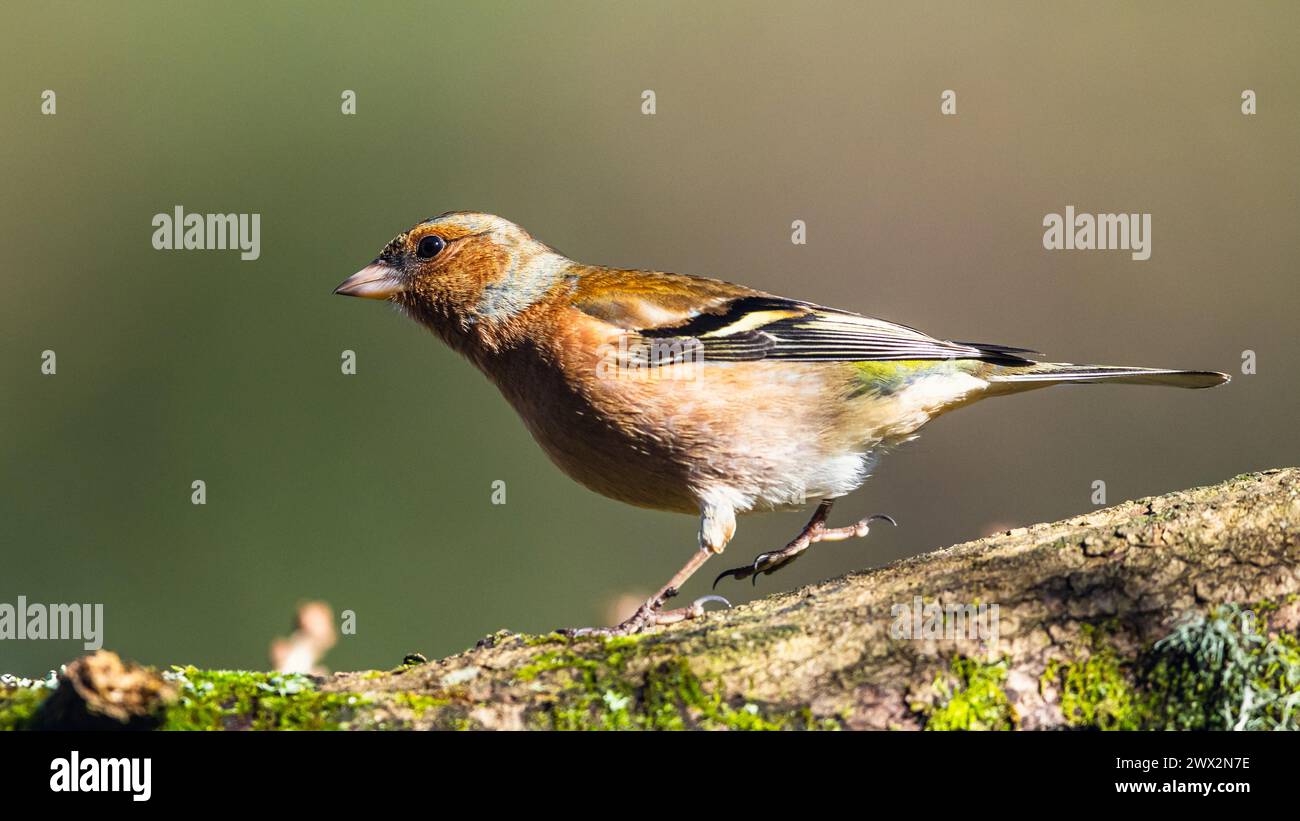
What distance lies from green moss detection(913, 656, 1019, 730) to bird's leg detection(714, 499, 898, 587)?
2.31 metres

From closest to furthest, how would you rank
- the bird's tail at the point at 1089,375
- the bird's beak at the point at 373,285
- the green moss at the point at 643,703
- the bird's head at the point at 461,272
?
1. the green moss at the point at 643,703
2. the bird's tail at the point at 1089,375
3. the bird's head at the point at 461,272
4. the bird's beak at the point at 373,285

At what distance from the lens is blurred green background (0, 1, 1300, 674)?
896cm

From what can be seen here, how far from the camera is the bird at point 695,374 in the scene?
5.11m

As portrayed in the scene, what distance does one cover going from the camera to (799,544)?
18.0 feet

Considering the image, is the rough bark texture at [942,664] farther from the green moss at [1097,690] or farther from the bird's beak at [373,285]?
the bird's beak at [373,285]

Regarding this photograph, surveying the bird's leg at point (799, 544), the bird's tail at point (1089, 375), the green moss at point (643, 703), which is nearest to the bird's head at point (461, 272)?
the bird's leg at point (799, 544)

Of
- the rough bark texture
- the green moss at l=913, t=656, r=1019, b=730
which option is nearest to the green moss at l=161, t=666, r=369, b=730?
the rough bark texture

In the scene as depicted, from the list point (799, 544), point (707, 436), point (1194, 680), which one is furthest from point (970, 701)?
point (799, 544)

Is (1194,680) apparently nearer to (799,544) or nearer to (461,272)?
(799,544)

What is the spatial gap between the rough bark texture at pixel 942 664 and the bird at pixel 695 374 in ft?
4.88

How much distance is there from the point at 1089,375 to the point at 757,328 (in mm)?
1661

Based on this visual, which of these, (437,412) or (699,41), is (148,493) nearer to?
(437,412)

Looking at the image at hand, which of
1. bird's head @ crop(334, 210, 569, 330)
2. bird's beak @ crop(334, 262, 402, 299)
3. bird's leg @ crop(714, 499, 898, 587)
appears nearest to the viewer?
bird's leg @ crop(714, 499, 898, 587)

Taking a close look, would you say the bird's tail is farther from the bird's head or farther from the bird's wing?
the bird's head
